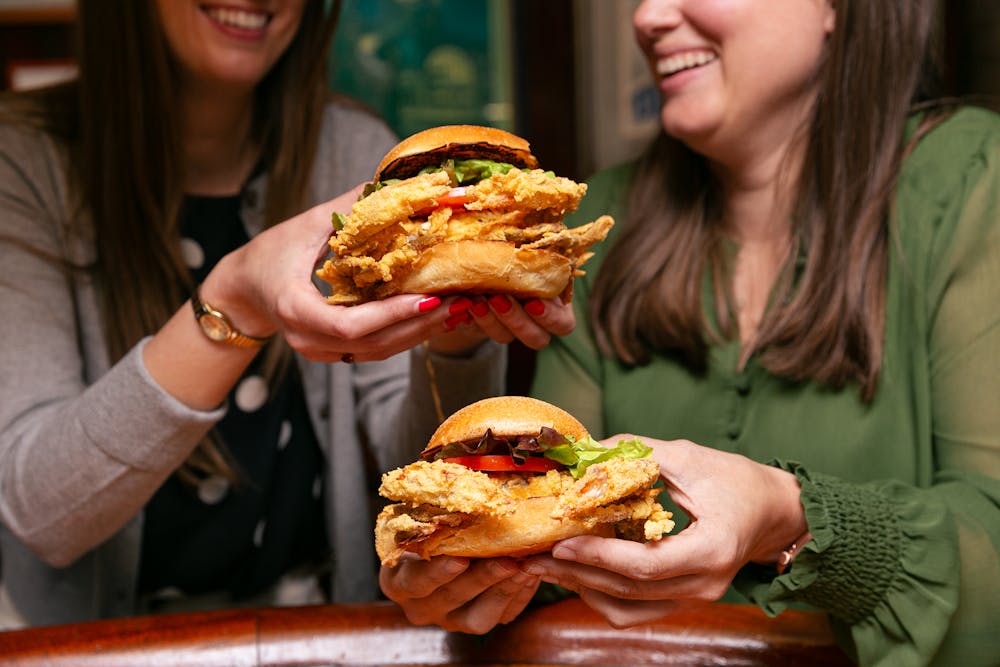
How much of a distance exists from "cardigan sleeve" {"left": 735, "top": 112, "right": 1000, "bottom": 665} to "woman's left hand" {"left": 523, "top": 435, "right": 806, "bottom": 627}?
0.10m

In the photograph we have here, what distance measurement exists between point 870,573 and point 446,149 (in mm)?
912

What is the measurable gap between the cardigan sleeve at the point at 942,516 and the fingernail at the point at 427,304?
61cm

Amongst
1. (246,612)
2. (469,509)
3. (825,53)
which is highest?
(825,53)

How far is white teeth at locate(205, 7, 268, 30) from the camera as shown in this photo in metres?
1.88

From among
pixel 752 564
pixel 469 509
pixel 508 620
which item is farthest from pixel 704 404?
pixel 469 509

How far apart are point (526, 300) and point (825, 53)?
0.90 metres

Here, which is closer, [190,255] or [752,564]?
[752,564]

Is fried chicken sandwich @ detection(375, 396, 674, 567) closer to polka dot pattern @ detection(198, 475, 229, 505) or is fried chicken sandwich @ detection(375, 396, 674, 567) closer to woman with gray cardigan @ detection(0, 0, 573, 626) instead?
woman with gray cardigan @ detection(0, 0, 573, 626)

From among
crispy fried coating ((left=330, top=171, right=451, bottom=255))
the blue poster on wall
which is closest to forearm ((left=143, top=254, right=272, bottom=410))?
crispy fried coating ((left=330, top=171, right=451, bottom=255))

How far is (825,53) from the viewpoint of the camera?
2.02 m

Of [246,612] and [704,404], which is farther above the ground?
[704,404]

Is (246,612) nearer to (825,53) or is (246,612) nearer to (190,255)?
(190,255)

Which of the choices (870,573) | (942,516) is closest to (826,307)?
(942,516)

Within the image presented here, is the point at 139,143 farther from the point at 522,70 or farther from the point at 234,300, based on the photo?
the point at 522,70
